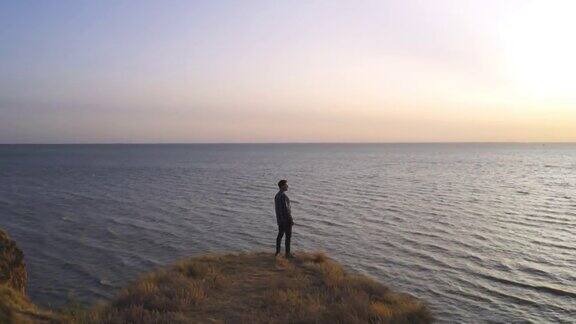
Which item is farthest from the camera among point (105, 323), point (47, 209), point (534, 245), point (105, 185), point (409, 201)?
point (105, 185)

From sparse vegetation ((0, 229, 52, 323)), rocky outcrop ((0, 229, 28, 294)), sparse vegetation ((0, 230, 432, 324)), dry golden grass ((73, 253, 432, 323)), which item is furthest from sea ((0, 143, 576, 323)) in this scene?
dry golden grass ((73, 253, 432, 323))

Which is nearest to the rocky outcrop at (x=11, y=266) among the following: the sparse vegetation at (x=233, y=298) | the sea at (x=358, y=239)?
the sparse vegetation at (x=233, y=298)

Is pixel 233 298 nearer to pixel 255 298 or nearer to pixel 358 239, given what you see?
pixel 255 298

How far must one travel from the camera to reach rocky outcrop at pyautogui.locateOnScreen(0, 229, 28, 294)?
12.2 meters

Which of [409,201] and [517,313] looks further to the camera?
[409,201]

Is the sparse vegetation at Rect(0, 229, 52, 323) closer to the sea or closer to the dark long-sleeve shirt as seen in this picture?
the sea

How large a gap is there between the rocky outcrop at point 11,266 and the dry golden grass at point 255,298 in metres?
3.02

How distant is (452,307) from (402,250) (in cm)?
661

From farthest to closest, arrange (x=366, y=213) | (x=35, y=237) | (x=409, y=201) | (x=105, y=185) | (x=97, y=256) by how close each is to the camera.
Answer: (x=105, y=185) < (x=409, y=201) < (x=366, y=213) < (x=35, y=237) < (x=97, y=256)

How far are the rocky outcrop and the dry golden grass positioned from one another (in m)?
3.02

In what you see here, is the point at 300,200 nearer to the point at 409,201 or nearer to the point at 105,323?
the point at 409,201

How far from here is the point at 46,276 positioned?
1705 cm

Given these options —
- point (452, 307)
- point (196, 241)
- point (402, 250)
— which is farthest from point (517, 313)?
point (196, 241)

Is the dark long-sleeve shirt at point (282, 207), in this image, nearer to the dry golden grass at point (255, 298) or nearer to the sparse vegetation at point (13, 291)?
the dry golden grass at point (255, 298)
